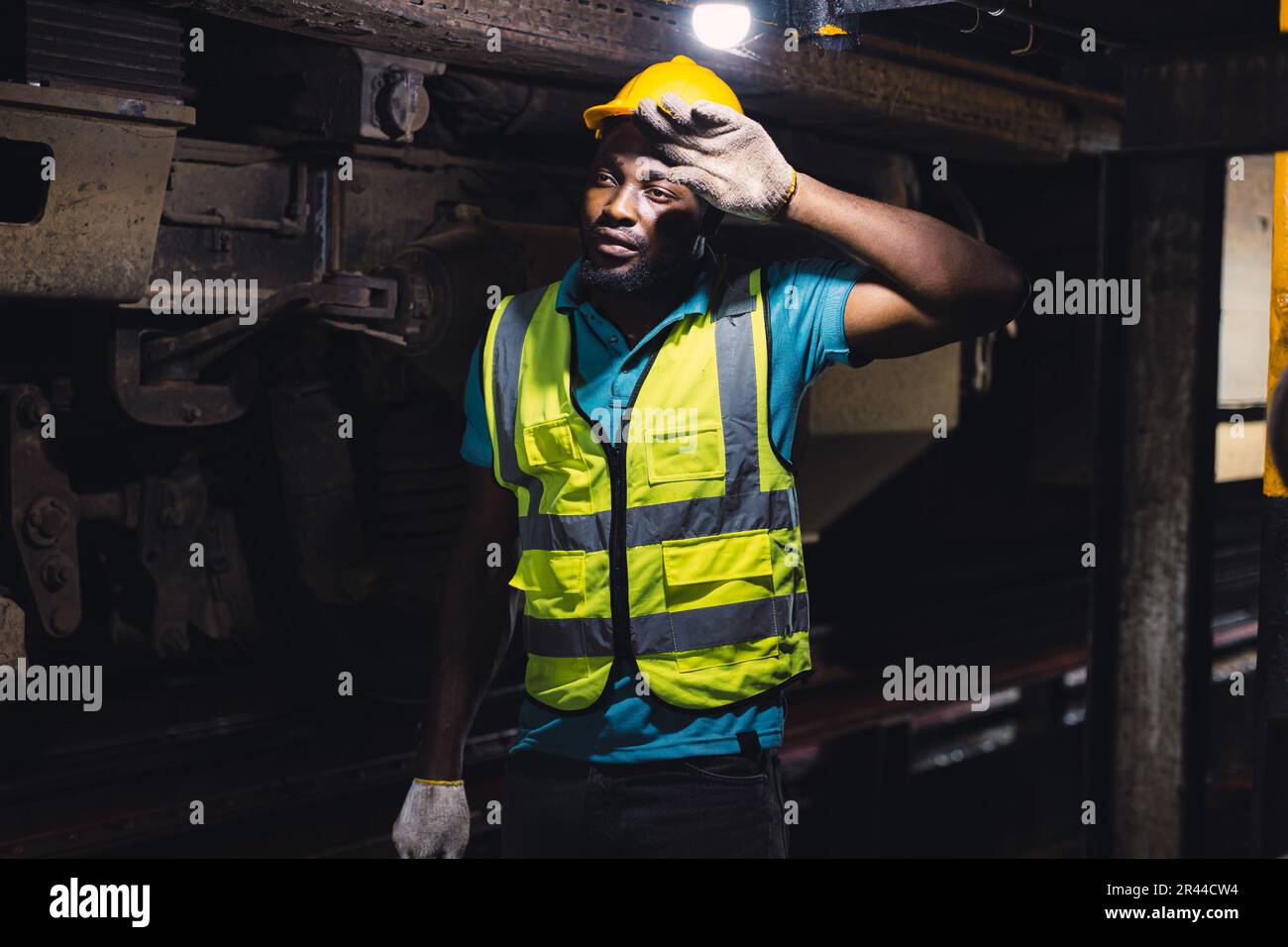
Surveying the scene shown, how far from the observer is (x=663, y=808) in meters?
2.71

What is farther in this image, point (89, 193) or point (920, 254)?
point (89, 193)

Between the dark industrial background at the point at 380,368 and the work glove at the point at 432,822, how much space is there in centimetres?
109

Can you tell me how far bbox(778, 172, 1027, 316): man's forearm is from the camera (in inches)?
104

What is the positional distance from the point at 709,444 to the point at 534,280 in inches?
83.3

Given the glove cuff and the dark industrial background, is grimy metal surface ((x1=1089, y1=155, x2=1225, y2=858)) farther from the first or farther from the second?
the glove cuff

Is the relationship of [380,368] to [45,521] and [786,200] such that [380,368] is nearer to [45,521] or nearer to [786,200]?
[45,521]

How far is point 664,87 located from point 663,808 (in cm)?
137

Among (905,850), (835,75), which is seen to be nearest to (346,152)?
(835,75)

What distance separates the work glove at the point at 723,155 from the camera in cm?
269

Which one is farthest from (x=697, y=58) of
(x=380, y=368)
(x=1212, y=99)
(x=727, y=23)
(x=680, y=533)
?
(x=680, y=533)

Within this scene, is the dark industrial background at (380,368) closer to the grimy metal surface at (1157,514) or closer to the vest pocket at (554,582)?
the grimy metal surface at (1157,514)

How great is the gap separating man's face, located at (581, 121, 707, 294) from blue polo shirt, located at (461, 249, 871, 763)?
9 cm

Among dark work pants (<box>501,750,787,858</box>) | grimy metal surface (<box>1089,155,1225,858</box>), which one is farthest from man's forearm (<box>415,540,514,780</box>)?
grimy metal surface (<box>1089,155,1225,858</box>)

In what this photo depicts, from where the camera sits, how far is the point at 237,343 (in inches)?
175
